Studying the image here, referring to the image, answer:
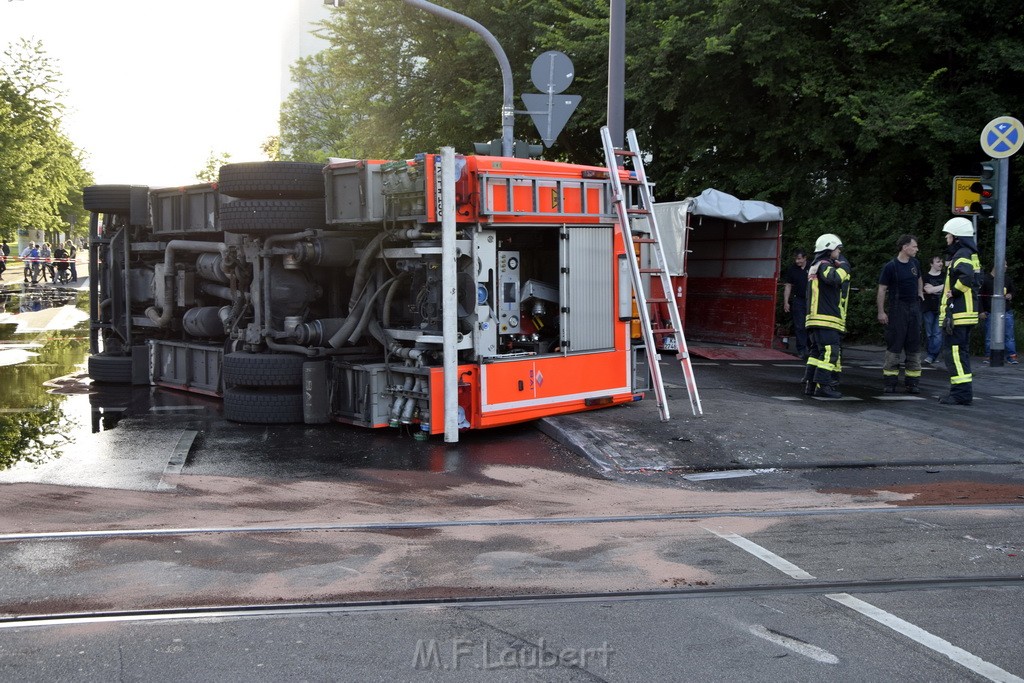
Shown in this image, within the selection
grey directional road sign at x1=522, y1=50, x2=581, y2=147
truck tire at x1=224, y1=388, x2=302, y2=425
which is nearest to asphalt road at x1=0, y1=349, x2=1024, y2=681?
truck tire at x1=224, y1=388, x2=302, y2=425

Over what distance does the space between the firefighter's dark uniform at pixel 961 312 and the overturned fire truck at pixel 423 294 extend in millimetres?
3365

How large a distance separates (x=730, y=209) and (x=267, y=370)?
931 cm

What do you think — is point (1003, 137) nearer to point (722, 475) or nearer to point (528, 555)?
point (722, 475)

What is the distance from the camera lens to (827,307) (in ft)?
38.6

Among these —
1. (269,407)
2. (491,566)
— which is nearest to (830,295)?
(269,407)

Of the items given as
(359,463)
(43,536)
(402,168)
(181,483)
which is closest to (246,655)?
(43,536)

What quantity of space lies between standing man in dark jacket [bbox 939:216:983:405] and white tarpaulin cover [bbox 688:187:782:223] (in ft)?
18.5

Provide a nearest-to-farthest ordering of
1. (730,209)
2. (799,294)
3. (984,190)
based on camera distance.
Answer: (984,190), (730,209), (799,294)

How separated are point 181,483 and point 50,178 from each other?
3637 centimetres

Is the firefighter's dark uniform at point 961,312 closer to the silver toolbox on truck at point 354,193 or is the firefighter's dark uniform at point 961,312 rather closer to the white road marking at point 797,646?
the silver toolbox on truck at point 354,193

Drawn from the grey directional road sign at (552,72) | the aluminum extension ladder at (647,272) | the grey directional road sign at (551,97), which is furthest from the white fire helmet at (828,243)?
the grey directional road sign at (552,72)

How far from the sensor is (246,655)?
176 inches

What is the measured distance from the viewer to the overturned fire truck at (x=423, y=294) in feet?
31.6

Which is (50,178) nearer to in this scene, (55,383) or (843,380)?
(55,383)
